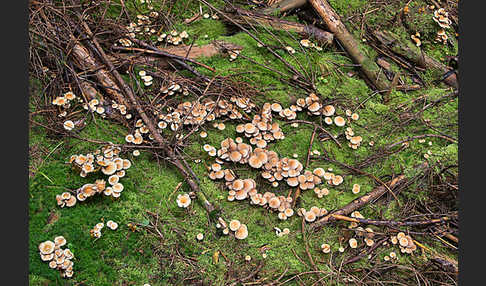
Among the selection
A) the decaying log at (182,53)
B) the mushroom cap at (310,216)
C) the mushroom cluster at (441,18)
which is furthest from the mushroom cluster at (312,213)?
the mushroom cluster at (441,18)

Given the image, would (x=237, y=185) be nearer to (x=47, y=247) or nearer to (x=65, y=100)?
(x=47, y=247)

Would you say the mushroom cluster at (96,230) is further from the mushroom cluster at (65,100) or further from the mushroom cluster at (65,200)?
the mushroom cluster at (65,100)

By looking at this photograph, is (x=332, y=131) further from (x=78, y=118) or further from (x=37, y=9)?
(x=37, y=9)

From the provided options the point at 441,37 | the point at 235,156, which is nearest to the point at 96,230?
the point at 235,156

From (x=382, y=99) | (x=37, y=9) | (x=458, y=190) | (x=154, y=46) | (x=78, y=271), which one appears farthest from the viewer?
(x=382, y=99)

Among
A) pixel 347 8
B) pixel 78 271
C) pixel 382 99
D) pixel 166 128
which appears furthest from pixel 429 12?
pixel 78 271

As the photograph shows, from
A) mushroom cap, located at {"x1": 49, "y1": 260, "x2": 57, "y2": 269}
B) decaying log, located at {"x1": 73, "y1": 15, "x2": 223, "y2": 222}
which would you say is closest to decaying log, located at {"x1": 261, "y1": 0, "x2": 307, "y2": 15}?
decaying log, located at {"x1": 73, "y1": 15, "x2": 223, "y2": 222}
